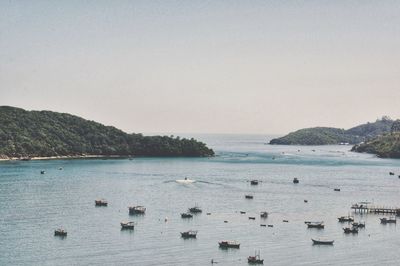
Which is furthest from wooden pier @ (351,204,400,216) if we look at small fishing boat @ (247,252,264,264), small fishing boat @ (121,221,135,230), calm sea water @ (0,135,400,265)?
small fishing boat @ (247,252,264,264)

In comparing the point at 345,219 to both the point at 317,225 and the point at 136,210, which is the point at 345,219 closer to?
the point at 317,225

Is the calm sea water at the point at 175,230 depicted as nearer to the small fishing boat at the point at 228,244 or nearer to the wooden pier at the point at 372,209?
the small fishing boat at the point at 228,244

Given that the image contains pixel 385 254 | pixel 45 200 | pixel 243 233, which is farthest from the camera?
pixel 45 200

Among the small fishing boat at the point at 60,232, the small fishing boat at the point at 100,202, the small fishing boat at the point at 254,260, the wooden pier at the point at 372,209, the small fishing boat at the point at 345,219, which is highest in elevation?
the small fishing boat at the point at 100,202

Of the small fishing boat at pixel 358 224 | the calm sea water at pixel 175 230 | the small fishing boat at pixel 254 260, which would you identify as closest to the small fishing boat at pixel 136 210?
the calm sea water at pixel 175 230

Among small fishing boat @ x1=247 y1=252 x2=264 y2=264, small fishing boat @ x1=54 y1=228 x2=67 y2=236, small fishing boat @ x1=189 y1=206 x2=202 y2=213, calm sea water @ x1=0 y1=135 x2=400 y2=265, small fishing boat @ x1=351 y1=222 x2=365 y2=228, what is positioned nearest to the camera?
small fishing boat @ x1=247 y1=252 x2=264 y2=264

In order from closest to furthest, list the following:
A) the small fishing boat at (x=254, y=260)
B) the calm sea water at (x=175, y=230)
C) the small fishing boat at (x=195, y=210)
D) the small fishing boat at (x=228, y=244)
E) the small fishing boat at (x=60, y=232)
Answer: the small fishing boat at (x=254, y=260) < the calm sea water at (x=175, y=230) < the small fishing boat at (x=228, y=244) < the small fishing boat at (x=60, y=232) < the small fishing boat at (x=195, y=210)

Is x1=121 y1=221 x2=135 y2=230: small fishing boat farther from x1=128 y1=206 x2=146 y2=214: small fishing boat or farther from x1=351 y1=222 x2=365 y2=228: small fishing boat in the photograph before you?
x1=351 y1=222 x2=365 y2=228: small fishing boat

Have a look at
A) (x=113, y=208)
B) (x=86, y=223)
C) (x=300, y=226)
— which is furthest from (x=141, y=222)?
(x=300, y=226)

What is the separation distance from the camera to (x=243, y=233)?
417ft

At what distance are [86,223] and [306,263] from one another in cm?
5012

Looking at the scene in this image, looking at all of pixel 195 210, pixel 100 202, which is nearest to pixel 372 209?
pixel 195 210

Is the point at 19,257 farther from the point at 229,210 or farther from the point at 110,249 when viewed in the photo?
the point at 229,210

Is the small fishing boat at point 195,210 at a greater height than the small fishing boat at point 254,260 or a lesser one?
greater
